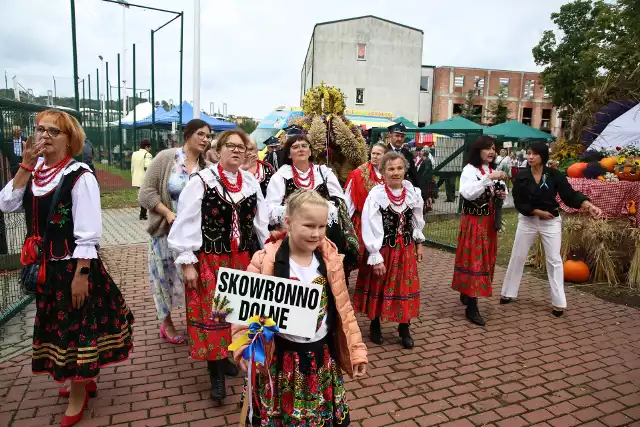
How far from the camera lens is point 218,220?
346 centimetres

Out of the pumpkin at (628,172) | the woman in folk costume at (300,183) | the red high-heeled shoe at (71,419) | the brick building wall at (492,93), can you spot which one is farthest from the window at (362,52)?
the red high-heeled shoe at (71,419)

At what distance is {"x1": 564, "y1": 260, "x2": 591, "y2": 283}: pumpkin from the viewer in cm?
701

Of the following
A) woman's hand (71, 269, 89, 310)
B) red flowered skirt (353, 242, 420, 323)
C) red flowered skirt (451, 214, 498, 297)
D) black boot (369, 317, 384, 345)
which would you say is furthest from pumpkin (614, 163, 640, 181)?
woman's hand (71, 269, 89, 310)

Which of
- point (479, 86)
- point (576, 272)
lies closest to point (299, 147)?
point (576, 272)

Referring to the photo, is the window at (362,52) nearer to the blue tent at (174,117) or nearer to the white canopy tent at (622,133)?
the blue tent at (174,117)

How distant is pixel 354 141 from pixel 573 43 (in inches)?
1281

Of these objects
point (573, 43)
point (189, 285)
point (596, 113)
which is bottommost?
point (189, 285)

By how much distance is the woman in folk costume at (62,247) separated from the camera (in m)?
2.97

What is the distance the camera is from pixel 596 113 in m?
9.29

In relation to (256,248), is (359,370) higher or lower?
lower

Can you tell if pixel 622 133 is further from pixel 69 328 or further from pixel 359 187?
pixel 69 328

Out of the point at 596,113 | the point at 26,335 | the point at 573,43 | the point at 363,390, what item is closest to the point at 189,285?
the point at 363,390

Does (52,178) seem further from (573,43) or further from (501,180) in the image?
(573,43)

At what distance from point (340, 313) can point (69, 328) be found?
188cm
